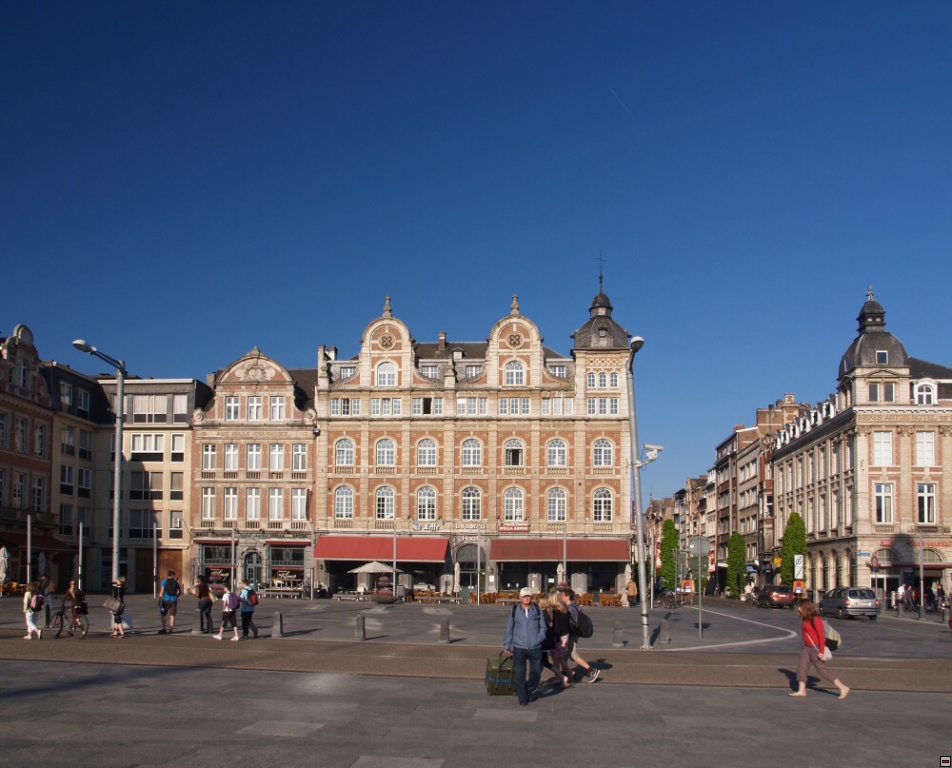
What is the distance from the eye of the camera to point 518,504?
7244 centimetres

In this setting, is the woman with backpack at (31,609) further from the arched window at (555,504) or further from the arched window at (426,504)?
the arched window at (555,504)

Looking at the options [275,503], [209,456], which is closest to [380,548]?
[275,503]

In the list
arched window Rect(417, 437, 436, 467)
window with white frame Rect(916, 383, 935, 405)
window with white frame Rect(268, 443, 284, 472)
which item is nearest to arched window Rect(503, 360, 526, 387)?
arched window Rect(417, 437, 436, 467)

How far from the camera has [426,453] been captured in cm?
7356

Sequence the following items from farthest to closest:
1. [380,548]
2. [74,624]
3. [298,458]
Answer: [298,458] → [380,548] → [74,624]

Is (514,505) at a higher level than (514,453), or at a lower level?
lower

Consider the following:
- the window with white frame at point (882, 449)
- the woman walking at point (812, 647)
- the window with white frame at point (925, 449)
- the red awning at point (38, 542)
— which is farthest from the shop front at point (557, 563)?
the woman walking at point (812, 647)

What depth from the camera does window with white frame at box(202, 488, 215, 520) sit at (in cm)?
7425

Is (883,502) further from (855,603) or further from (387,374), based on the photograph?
(387,374)

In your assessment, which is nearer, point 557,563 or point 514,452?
point 557,563

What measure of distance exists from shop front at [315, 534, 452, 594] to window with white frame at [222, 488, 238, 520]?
6.64 m

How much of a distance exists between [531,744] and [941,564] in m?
61.2

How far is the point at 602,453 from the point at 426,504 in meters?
12.4

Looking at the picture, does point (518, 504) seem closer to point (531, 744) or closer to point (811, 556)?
point (811, 556)
